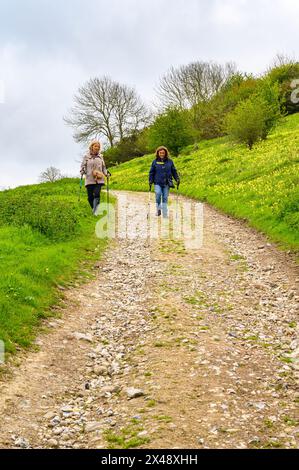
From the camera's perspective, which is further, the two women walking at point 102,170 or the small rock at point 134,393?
the two women walking at point 102,170

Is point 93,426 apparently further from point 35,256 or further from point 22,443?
point 35,256

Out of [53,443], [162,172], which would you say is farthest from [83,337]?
[162,172]

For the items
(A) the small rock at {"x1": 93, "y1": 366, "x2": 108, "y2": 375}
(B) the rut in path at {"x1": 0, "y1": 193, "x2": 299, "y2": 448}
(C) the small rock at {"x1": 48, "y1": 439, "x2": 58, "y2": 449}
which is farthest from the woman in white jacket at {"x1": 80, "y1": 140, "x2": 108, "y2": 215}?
(C) the small rock at {"x1": 48, "y1": 439, "x2": 58, "y2": 449}

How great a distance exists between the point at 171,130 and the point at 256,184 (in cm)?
2841

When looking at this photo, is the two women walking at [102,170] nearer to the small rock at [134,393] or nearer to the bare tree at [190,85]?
the small rock at [134,393]

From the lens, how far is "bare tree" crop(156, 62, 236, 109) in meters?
68.3

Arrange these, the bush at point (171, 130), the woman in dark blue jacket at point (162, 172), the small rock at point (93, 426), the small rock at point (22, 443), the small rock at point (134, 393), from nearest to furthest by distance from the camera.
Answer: the small rock at point (22, 443) < the small rock at point (93, 426) < the small rock at point (134, 393) < the woman in dark blue jacket at point (162, 172) < the bush at point (171, 130)

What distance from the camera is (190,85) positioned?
69.2m

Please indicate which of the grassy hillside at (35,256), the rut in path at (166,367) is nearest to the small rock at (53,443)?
the rut in path at (166,367)

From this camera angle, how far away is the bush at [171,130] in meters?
51.1

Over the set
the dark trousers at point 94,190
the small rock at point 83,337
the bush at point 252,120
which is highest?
the bush at point 252,120

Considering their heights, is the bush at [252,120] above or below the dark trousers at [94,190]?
above

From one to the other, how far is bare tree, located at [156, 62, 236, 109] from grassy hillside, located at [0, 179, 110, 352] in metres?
50.2

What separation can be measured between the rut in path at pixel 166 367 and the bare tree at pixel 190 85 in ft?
189
